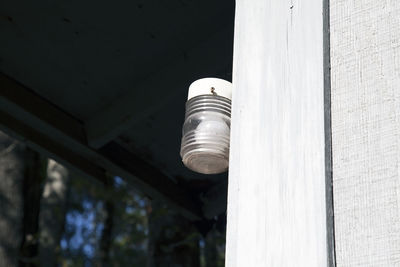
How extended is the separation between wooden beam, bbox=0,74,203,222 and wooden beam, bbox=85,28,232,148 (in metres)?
0.10

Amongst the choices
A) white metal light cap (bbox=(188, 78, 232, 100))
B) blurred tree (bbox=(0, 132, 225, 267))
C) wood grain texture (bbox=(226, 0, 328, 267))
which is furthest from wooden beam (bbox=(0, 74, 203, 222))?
wood grain texture (bbox=(226, 0, 328, 267))

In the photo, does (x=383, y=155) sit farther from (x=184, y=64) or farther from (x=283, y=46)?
(x=184, y=64)

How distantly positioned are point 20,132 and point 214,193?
106cm

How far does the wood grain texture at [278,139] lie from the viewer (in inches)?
45.0

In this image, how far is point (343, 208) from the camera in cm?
112

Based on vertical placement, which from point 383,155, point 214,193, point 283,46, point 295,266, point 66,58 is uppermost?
point 66,58

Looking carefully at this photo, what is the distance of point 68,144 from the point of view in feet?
10.2

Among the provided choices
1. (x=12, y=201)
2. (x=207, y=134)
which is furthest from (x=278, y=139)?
(x=12, y=201)

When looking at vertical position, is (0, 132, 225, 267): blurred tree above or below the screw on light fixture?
above

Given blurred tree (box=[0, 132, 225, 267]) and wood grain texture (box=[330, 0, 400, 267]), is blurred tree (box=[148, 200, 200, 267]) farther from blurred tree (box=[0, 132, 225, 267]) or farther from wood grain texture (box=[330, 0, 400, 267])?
wood grain texture (box=[330, 0, 400, 267])

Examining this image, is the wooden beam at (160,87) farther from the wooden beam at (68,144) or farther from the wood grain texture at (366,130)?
the wood grain texture at (366,130)

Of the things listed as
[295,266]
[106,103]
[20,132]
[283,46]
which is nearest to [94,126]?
[106,103]

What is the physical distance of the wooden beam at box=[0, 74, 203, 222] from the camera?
2.91 m

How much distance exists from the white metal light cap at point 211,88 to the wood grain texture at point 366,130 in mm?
382
